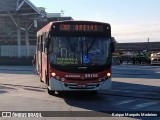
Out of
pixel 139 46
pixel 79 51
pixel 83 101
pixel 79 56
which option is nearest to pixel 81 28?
pixel 79 51

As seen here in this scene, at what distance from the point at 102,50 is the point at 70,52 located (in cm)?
121

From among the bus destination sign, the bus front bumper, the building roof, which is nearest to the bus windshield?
the bus destination sign

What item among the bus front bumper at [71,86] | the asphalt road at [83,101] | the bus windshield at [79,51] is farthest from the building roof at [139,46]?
the bus front bumper at [71,86]

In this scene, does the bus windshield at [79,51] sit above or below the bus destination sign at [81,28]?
below

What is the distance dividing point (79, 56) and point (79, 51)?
19cm

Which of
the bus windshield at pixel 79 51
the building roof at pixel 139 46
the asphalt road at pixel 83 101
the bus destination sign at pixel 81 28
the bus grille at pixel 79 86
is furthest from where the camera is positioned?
the building roof at pixel 139 46

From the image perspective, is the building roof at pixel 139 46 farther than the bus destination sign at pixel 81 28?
Yes

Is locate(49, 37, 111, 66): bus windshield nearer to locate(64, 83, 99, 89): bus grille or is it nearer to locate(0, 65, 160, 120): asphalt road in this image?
locate(64, 83, 99, 89): bus grille

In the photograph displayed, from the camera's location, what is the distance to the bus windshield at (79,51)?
16.0 m

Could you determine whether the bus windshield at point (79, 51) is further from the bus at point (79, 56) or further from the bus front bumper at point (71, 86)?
the bus front bumper at point (71, 86)

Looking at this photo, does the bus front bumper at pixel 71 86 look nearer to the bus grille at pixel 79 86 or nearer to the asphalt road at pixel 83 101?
the bus grille at pixel 79 86

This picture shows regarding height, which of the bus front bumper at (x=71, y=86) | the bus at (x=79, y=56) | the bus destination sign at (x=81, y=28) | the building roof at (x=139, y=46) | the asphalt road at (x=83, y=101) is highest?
the bus destination sign at (x=81, y=28)

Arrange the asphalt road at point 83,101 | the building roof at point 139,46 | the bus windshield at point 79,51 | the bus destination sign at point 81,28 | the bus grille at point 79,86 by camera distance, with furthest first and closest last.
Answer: the building roof at point 139,46 < the bus destination sign at point 81,28 < the bus windshield at point 79,51 < the bus grille at point 79,86 < the asphalt road at point 83,101

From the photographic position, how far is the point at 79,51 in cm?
1611
